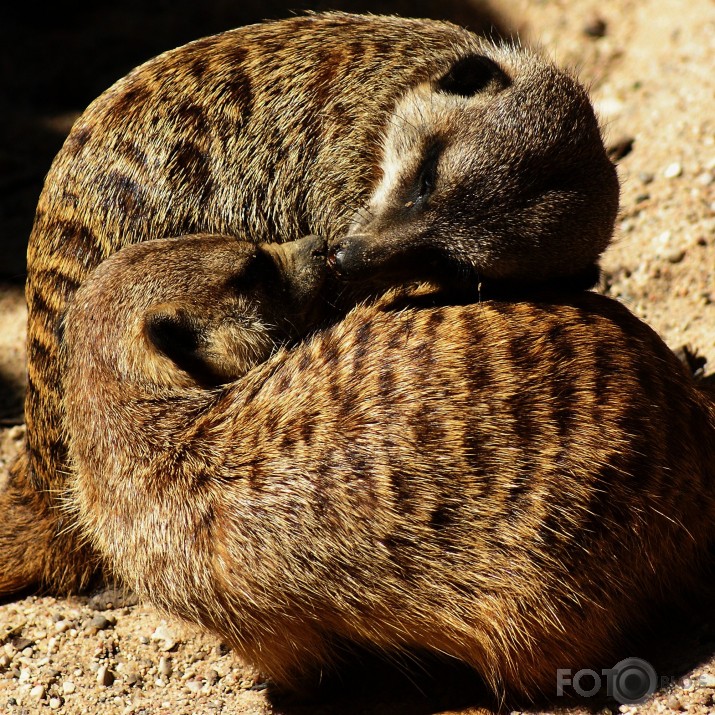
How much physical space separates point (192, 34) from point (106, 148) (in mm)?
2794

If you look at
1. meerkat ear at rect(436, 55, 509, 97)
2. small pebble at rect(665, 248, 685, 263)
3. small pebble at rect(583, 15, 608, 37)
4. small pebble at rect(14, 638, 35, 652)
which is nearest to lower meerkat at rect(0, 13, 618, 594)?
meerkat ear at rect(436, 55, 509, 97)

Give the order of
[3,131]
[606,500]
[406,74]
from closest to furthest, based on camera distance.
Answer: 1. [606,500]
2. [406,74]
3. [3,131]

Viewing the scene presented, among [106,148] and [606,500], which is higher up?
[106,148]

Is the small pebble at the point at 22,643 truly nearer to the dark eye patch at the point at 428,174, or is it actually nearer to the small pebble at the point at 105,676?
the small pebble at the point at 105,676

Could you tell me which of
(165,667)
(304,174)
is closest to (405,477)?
(165,667)

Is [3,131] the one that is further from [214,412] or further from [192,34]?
[214,412]

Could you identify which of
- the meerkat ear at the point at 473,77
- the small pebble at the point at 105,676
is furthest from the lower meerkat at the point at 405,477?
the meerkat ear at the point at 473,77

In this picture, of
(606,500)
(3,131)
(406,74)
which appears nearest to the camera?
(606,500)

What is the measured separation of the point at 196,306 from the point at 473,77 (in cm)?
115

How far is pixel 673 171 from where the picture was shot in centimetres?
398

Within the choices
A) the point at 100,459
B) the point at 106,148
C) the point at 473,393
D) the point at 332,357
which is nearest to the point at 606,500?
A: the point at 473,393

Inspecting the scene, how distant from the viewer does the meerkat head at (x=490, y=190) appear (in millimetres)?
2664

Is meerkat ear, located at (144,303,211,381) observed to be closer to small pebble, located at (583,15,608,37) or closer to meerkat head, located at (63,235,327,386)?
meerkat head, located at (63,235,327,386)

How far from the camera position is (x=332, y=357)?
238 cm
